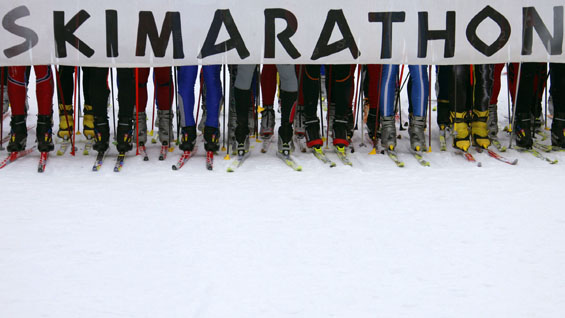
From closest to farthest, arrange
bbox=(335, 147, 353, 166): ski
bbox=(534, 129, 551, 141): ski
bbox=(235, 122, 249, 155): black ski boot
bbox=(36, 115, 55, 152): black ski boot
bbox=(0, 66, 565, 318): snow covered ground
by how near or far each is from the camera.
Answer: bbox=(0, 66, 565, 318): snow covered ground
bbox=(36, 115, 55, 152): black ski boot
bbox=(335, 147, 353, 166): ski
bbox=(235, 122, 249, 155): black ski boot
bbox=(534, 129, 551, 141): ski

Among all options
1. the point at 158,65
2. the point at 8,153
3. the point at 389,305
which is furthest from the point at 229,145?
the point at 389,305

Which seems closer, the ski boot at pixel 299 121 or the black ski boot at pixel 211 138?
the black ski boot at pixel 211 138

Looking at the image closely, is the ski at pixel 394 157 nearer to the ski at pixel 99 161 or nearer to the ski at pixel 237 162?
the ski at pixel 237 162

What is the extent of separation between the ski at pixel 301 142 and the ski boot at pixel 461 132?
127 centimetres

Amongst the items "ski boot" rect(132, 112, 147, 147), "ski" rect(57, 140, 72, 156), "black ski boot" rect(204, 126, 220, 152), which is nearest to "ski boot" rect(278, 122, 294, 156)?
"black ski boot" rect(204, 126, 220, 152)

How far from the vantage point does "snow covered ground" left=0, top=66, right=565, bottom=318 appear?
304cm

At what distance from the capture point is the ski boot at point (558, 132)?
585 cm

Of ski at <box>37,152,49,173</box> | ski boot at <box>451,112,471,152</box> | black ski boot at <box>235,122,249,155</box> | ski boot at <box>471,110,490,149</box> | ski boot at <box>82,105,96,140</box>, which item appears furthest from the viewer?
ski boot at <box>82,105,96,140</box>

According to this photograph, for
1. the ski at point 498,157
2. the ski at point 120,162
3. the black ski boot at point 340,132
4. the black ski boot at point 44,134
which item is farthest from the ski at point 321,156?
the black ski boot at point 44,134

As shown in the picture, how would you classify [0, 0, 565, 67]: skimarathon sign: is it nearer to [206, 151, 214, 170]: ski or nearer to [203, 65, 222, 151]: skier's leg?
[203, 65, 222, 151]: skier's leg

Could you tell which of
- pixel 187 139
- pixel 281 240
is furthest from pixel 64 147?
pixel 281 240

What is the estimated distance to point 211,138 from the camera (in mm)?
5578

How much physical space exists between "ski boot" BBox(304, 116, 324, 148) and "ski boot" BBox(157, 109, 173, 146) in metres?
1.18

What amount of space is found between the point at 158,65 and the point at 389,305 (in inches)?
125
